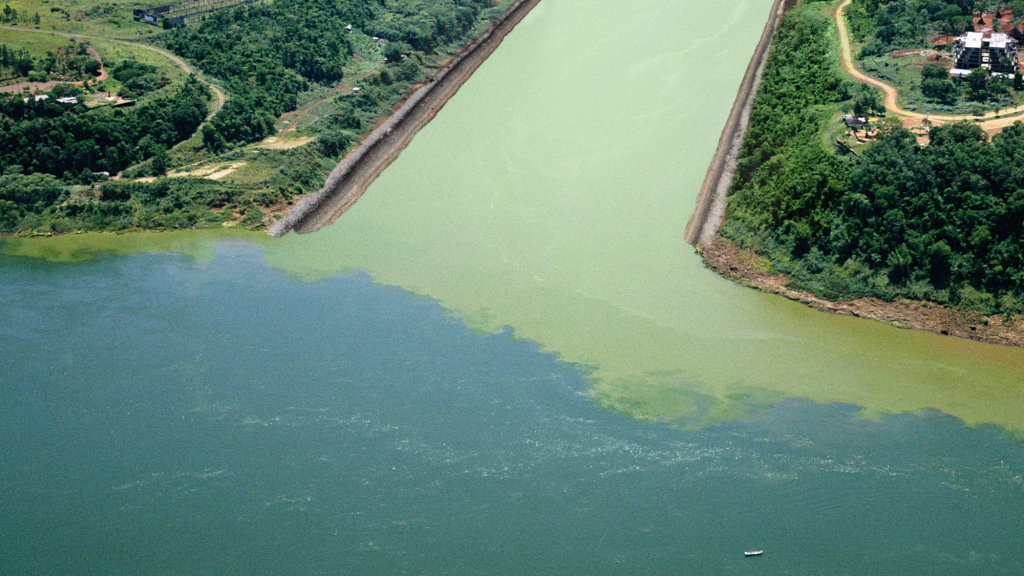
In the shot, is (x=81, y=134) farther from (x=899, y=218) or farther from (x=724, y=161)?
(x=899, y=218)

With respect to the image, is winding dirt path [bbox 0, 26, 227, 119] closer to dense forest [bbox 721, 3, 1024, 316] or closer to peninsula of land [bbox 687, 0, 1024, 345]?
peninsula of land [bbox 687, 0, 1024, 345]

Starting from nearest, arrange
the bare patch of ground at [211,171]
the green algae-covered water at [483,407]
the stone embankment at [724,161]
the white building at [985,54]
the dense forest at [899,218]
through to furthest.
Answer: the green algae-covered water at [483,407] < the dense forest at [899,218] < the stone embankment at [724,161] < the white building at [985,54] < the bare patch of ground at [211,171]

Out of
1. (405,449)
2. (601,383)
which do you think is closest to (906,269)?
(601,383)

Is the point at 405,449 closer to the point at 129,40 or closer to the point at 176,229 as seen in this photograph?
the point at 176,229

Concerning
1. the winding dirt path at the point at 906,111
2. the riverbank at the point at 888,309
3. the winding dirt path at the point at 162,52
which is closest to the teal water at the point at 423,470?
the riverbank at the point at 888,309

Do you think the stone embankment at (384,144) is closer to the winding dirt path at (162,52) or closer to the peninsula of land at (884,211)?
the winding dirt path at (162,52)

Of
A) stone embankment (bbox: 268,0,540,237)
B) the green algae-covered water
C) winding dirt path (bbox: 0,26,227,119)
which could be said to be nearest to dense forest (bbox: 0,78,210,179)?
winding dirt path (bbox: 0,26,227,119)
